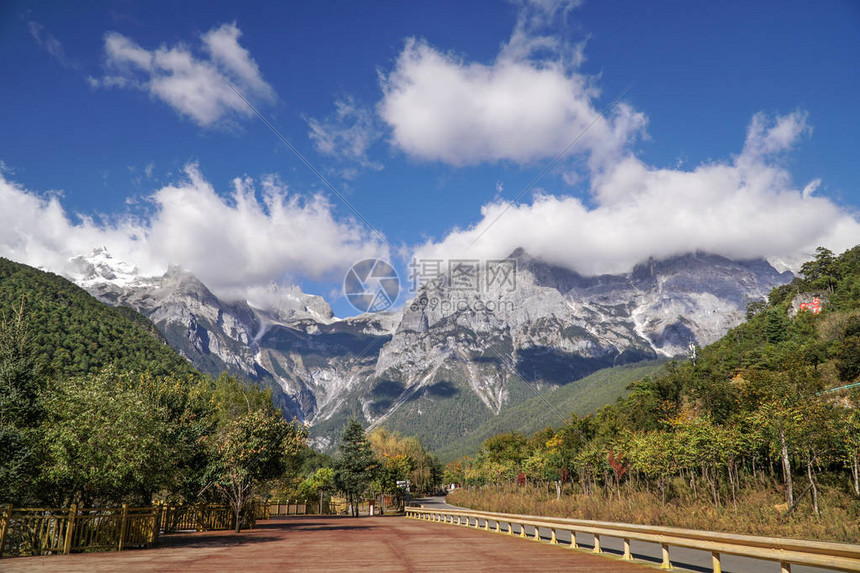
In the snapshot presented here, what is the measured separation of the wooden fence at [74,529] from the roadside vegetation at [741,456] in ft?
69.4

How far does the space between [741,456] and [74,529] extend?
133 feet

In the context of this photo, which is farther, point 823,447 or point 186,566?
point 823,447

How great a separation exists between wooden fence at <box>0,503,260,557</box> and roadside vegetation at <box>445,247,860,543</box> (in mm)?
21150

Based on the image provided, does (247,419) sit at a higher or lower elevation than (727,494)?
higher

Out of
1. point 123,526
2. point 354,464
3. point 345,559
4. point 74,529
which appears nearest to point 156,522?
point 123,526

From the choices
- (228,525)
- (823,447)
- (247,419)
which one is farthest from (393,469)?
(823,447)

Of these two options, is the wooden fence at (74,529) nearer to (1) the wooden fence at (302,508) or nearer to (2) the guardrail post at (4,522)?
(2) the guardrail post at (4,522)

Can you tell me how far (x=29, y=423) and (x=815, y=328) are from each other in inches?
3672

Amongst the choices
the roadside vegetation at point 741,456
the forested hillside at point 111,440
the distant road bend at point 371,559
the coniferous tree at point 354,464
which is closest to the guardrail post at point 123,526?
the distant road bend at point 371,559

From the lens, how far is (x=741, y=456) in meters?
39.1

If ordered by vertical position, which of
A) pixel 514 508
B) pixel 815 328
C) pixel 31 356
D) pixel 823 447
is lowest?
pixel 514 508

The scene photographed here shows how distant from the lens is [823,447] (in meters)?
28.3

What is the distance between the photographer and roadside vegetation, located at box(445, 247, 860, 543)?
24380 millimetres

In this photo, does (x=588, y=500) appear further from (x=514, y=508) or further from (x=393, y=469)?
(x=393, y=469)
